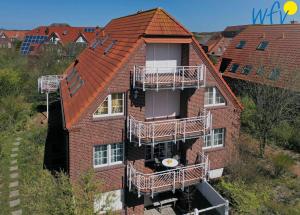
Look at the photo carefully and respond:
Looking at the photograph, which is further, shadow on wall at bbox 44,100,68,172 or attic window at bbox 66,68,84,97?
shadow on wall at bbox 44,100,68,172

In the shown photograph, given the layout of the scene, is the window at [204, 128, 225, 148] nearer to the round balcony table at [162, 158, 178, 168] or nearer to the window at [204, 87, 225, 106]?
the window at [204, 87, 225, 106]

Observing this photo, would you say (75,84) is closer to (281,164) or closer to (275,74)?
(281,164)

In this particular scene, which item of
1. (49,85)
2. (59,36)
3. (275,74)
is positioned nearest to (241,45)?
(275,74)

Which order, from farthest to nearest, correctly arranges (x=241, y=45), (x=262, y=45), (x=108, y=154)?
1. (x=241, y=45)
2. (x=262, y=45)
3. (x=108, y=154)

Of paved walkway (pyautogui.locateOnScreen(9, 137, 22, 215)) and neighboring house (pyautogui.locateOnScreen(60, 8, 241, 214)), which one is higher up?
neighboring house (pyautogui.locateOnScreen(60, 8, 241, 214))

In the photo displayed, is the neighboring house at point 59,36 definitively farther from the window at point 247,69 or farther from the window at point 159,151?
the window at point 159,151

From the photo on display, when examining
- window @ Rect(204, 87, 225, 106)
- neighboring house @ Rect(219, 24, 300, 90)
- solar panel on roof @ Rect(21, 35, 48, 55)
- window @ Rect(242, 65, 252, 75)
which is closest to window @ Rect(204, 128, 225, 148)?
window @ Rect(204, 87, 225, 106)
